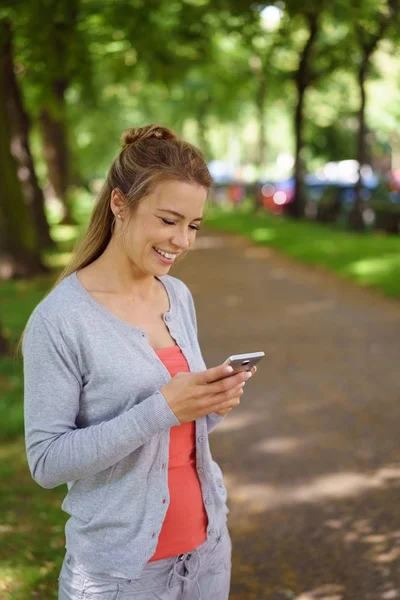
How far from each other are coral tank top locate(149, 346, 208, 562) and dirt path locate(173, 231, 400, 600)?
6.86 ft

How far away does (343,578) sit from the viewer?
173 inches

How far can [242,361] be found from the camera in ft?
7.03

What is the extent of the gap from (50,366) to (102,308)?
241 mm

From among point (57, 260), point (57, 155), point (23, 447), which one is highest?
point (57, 155)

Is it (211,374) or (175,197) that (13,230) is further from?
(211,374)

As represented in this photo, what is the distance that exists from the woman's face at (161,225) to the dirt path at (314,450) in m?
2.53

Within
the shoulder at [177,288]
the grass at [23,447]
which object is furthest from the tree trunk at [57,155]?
the shoulder at [177,288]

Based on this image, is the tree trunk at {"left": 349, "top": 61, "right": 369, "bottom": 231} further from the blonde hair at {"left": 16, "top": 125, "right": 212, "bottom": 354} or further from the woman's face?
the woman's face

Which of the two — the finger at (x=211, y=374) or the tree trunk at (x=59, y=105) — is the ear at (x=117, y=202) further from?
the tree trunk at (x=59, y=105)

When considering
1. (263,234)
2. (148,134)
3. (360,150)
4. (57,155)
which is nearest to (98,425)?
(148,134)

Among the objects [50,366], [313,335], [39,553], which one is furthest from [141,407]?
[313,335]

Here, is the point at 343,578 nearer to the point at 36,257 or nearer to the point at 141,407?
the point at 141,407

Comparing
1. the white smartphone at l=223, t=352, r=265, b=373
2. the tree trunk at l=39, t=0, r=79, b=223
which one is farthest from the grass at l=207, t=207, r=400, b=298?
the white smartphone at l=223, t=352, r=265, b=373

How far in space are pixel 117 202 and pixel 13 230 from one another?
1260cm
